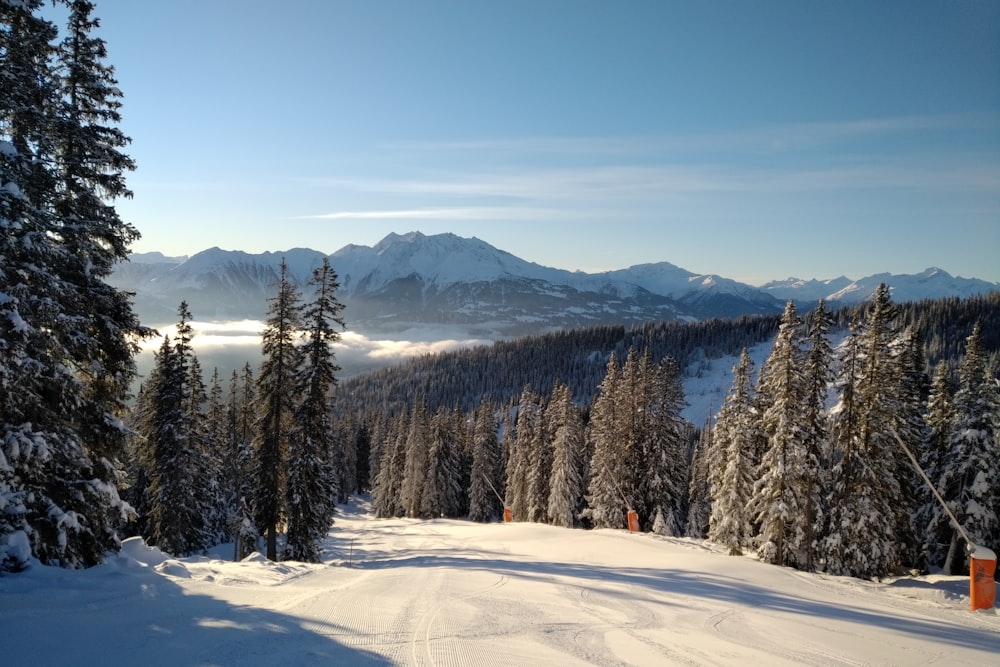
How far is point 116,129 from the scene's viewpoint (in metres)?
14.6

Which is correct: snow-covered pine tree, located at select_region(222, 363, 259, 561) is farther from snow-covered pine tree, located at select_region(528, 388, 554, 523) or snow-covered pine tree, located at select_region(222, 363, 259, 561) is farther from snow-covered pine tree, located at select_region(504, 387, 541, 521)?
snow-covered pine tree, located at select_region(504, 387, 541, 521)

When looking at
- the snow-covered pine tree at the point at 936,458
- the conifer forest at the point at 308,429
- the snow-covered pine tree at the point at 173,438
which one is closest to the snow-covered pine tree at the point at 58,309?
the conifer forest at the point at 308,429

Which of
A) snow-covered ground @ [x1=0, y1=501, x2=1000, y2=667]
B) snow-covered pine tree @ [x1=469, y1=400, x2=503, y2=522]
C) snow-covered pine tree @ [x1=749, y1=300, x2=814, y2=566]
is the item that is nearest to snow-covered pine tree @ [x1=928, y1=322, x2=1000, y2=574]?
snow-covered pine tree @ [x1=749, y1=300, x2=814, y2=566]

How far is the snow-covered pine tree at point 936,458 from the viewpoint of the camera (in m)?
31.2

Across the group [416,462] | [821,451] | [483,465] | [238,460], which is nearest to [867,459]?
[821,451]

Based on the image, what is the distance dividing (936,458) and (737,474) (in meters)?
11.2

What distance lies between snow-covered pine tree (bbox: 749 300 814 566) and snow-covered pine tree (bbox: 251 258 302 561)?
22394 mm

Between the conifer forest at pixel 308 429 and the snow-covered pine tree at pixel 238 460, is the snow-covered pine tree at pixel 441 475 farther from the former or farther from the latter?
the snow-covered pine tree at pixel 238 460

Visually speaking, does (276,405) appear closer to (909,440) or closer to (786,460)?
(786,460)

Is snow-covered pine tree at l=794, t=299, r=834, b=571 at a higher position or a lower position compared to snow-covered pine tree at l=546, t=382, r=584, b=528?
higher

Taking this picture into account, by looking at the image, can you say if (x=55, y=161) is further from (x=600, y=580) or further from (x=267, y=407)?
(x=600, y=580)

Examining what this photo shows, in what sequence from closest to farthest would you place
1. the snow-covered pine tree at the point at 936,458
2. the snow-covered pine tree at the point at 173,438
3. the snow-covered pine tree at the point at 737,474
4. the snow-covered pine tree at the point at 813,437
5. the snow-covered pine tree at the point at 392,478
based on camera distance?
the snow-covered pine tree at the point at 813,437 < the snow-covered pine tree at the point at 173,438 < the snow-covered pine tree at the point at 737,474 < the snow-covered pine tree at the point at 936,458 < the snow-covered pine tree at the point at 392,478

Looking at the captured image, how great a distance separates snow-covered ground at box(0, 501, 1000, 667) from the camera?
26.3 feet

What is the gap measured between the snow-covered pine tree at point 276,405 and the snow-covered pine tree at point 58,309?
9875mm
